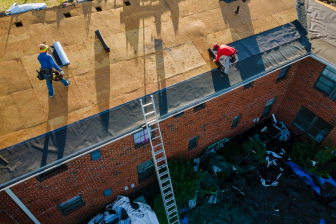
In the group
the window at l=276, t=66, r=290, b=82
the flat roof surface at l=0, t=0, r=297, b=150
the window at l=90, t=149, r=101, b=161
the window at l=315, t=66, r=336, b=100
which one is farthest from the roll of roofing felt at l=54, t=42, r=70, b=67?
the window at l=315, t=66, r=336, b=100

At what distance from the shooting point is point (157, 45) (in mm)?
11312

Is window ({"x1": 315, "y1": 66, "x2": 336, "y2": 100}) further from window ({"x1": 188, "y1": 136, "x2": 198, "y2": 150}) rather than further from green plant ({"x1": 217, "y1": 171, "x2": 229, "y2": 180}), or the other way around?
A: window ({"x1": 188, "y1": 136, "x2": 198, "y2": 150})

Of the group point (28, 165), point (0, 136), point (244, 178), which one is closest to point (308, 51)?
point (244, 178)

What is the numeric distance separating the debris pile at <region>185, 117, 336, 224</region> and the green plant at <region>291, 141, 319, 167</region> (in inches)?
16.6

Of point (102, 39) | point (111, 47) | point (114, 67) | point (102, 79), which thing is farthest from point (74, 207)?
point (102, 39)

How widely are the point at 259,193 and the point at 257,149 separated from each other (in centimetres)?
268

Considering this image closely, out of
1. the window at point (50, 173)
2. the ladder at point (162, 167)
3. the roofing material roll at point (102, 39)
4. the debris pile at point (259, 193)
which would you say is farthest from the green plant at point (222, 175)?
the roofing material roll at point (102, 39)

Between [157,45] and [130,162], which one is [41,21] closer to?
[157,45]

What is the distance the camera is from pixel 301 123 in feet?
52.6

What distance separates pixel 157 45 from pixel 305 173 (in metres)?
12.0

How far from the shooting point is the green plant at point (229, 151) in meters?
14.5

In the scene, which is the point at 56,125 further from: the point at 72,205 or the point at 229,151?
the point at 229,151

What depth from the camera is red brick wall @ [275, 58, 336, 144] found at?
13344mm

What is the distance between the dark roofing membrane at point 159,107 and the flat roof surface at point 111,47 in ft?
1.29
